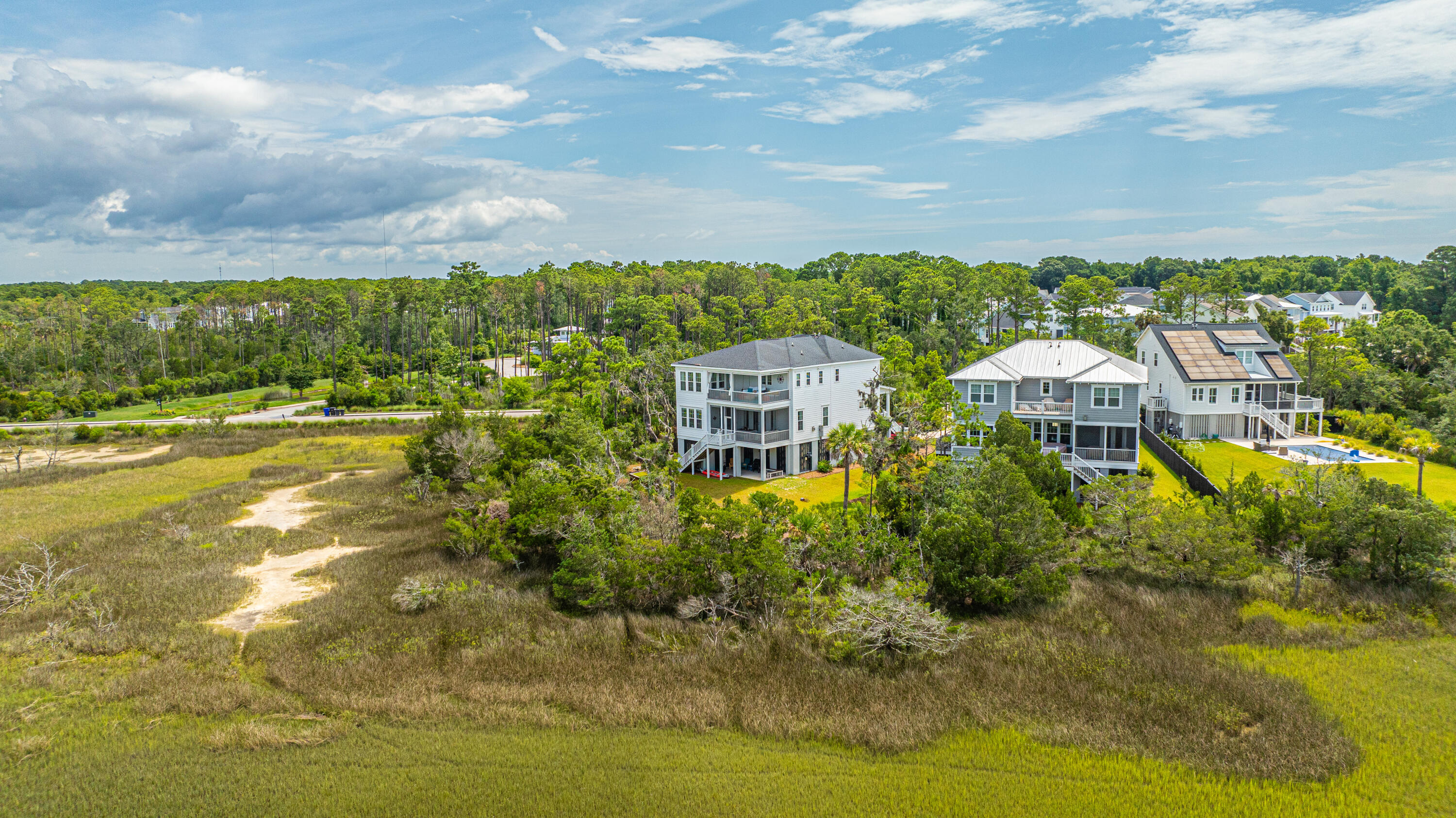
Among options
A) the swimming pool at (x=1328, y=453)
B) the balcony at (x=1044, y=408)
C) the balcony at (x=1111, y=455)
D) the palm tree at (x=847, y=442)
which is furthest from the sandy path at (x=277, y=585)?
the swimming pool at (x=1328, y=453)

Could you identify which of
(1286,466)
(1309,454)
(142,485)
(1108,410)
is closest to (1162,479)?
(1108,410)

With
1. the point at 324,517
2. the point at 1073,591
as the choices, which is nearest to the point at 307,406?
the point at 324,517

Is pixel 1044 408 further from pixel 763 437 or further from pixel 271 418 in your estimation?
pixel 271 418

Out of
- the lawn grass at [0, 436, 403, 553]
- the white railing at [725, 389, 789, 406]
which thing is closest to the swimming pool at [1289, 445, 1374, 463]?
the white railing at [725, 389, 789, 406]

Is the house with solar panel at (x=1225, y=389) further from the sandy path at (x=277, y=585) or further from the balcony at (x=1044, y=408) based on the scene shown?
the sandy path at (x=277, y=585)

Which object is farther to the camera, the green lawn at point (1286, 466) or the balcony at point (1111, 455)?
the balcony at point (1111, 455)
